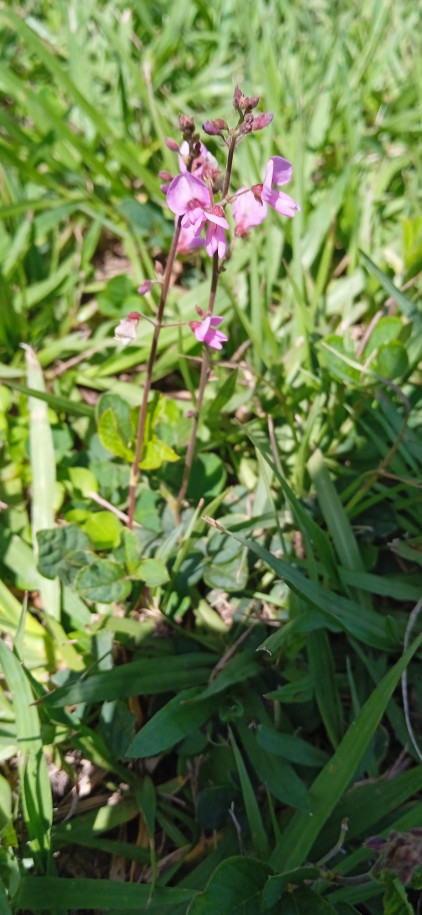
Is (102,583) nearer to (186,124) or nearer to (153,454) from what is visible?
(153,454)

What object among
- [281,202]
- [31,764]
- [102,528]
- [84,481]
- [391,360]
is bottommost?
[31,764]

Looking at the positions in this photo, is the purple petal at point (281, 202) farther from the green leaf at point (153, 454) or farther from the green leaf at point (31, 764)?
the green leaf at point (31, 764)

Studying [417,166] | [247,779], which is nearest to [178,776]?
[247,779]

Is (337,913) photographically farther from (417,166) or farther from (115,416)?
(417,166)

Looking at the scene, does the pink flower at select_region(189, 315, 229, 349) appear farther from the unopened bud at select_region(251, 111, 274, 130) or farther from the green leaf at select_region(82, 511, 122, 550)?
the green leaf at select_region(82, 511, 122, 550)

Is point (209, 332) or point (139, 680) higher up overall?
point (209, 332)

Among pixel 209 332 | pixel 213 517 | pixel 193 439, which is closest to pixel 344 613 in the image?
pixel 213 517

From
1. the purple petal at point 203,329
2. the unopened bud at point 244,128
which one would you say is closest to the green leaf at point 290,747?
the purple petal at point 203,329
